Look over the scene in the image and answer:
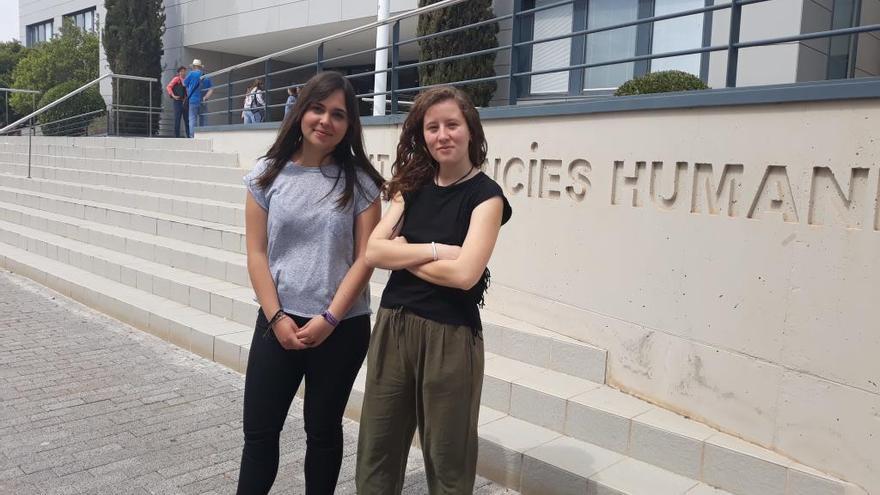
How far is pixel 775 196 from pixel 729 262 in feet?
1.30

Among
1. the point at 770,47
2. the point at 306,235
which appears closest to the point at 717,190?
the point at 306,235

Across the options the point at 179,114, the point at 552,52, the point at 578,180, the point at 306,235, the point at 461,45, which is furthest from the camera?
the point at 179,114

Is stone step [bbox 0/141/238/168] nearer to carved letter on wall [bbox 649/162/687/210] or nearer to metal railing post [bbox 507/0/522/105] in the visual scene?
metal railing post [bbox 507/0/522/105]

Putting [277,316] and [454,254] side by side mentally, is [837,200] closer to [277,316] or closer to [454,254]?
[454,254]

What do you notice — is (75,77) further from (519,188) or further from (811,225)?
(811,225)

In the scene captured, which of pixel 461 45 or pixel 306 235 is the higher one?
pixel 461 45

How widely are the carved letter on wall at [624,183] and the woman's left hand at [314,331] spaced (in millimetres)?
2200

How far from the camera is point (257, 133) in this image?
10133 millimetres

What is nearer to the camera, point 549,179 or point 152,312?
point 549,179

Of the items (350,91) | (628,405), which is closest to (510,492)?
(628,405)

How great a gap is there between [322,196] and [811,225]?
2.22m

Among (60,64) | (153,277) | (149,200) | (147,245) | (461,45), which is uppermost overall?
(60,64)

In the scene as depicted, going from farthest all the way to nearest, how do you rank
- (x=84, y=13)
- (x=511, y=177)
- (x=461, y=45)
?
(x=84, y=13) < (x=461, y=45) < (x=511, y=177)

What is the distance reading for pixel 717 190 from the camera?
361 centimetres
